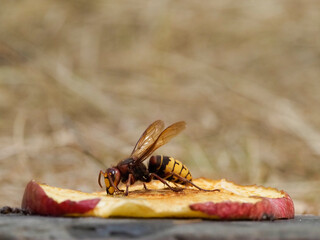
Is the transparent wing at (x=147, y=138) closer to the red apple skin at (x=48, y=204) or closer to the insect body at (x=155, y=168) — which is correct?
the insect body at (x=155, y=168)

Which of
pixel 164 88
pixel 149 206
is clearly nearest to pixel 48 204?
pixel 149 206

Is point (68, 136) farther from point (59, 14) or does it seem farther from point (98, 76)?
point (59, 14)

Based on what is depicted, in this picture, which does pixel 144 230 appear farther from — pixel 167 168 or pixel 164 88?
pixel 164 88

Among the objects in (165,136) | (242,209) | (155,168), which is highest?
(165,136)

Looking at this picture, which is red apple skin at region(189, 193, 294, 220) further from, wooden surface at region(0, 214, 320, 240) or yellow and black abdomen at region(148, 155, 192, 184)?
yellow and black abdomen at region(148, 155, 192, 184)

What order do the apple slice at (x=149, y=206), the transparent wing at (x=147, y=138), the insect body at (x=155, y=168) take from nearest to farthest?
1. the apple slice at (x=149, y=206)
2. the insect body at (x=155, y=168)
3. the transparent wing at (x=147, y=138)

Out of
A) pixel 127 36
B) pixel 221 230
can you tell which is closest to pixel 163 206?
pixel 221 230

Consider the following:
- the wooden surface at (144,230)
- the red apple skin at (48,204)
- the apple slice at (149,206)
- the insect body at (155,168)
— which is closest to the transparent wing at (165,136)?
the insect body at (155,168)
